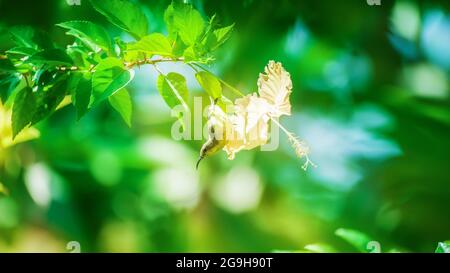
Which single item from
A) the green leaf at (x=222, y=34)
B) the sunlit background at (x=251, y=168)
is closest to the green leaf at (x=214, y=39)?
the green leaf at (x=222, y=34)

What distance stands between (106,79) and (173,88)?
75 mm

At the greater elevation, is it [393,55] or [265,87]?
[393,55]

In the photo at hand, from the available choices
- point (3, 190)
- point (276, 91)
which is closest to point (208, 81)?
point (276, 91)

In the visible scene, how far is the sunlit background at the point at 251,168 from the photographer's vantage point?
98 cm

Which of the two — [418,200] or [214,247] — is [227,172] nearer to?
[214,247]

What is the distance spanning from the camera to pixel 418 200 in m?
1.01

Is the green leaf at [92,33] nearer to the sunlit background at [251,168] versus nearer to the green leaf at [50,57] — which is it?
the green leaf at [50,57]

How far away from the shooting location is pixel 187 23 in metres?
0.52

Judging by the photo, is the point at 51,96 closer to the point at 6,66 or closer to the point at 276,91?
the point at 6,66
